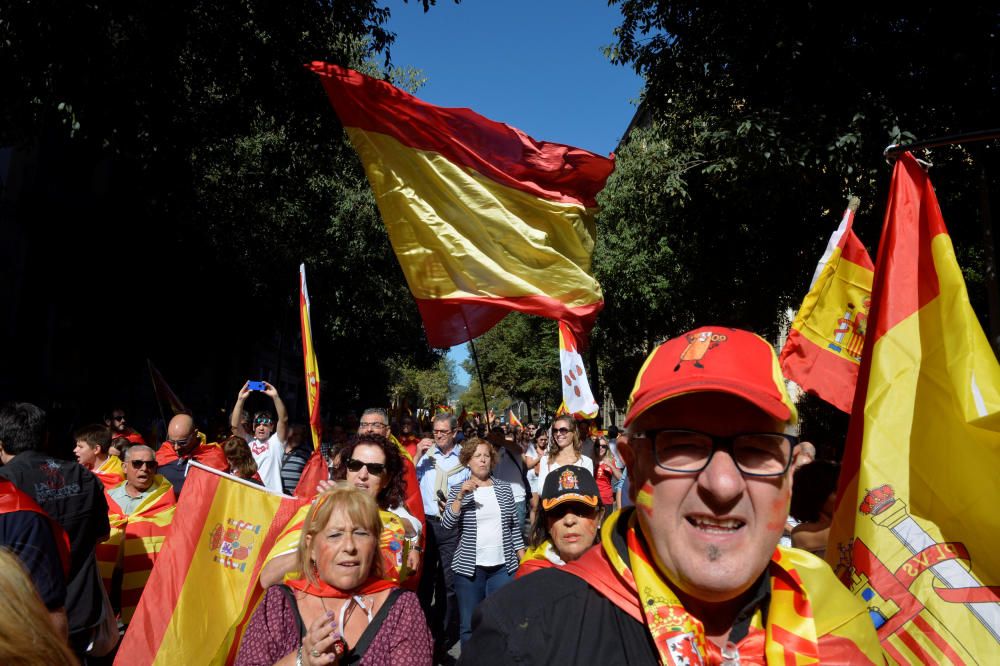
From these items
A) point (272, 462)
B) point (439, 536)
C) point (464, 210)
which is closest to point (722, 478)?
point (464, 210)

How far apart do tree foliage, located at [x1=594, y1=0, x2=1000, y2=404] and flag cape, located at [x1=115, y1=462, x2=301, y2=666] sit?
7.78 meters

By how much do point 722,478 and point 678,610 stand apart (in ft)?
0.89

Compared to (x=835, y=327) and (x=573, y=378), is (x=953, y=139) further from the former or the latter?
(x=573, y=378)

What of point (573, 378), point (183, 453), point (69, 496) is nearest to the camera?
point (69, 496)

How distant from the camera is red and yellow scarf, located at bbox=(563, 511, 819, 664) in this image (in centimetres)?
157

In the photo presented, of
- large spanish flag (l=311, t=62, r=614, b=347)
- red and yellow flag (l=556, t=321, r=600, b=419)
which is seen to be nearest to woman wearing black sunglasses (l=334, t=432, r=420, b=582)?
large spanish flag (l=311, t=62, r=614, b=347)

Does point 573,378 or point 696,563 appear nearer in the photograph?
point 696,563

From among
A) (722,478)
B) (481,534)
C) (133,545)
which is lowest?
(133,545)

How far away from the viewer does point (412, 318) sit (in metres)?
30.7

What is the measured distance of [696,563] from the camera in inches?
64.2

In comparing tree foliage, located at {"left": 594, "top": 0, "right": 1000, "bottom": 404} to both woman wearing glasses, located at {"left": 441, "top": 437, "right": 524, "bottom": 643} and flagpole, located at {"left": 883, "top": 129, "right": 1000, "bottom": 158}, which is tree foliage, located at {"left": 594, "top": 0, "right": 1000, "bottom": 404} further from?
flagpole, located at {"left": 883, "top": 129, "right": 1000, "bottom": 158}

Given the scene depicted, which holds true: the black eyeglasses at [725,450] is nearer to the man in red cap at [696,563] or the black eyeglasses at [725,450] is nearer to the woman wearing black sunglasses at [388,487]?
the man in red cap at [696,563]

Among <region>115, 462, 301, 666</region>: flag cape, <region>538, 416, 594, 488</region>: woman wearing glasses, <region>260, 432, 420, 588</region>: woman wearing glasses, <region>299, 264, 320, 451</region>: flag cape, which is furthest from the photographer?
<region>538, 416, 594, 488</region>: woman wearing glasses

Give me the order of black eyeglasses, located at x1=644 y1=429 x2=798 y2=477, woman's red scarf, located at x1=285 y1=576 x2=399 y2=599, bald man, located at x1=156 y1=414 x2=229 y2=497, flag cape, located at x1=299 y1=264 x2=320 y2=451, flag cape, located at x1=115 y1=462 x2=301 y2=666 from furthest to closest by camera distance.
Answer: bald man, located at x1=156 y1=414 x2=229 y2=497
flag cape, located at x1=299 y1=264 x2=320 y2=451
flag cape, located at x1=115 y1=462 x2=301 y2=666
woman's red scarf, located at x1=285 y1=576 x2=399 y2=599
black eyeglasses, located at x1=644 y1=429 x2=798 y2=477
